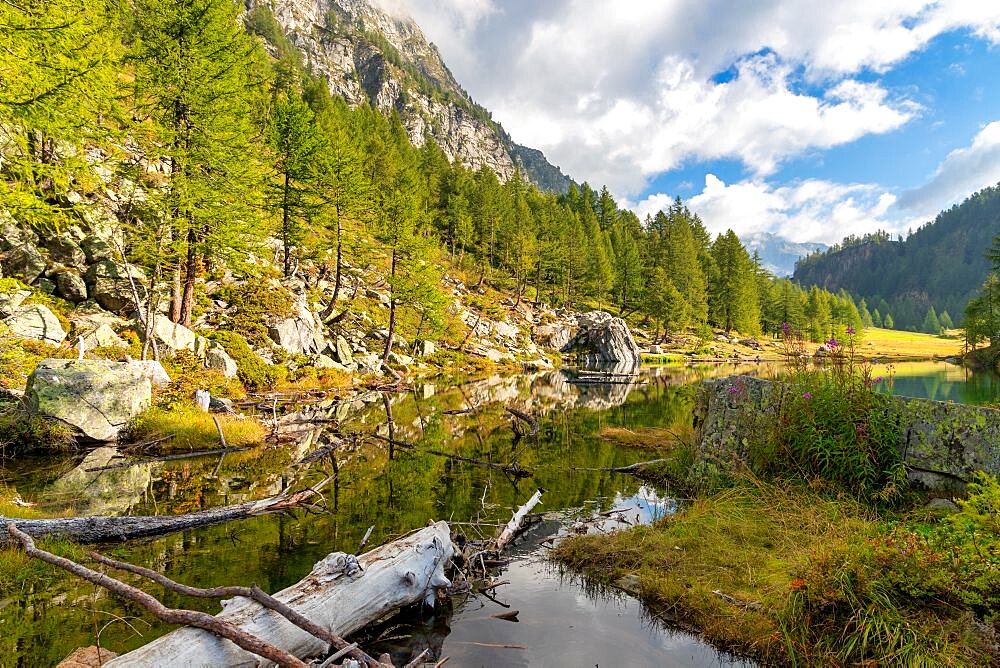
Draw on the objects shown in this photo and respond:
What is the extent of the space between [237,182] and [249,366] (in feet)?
30.1


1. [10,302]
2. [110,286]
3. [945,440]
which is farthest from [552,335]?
[945,440]

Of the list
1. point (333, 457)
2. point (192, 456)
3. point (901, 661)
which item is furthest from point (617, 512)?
point (192, 456)

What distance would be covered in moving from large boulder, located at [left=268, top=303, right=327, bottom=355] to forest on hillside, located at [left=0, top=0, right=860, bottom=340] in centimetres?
466

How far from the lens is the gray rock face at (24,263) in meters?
19.3

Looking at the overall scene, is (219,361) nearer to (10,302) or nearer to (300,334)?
(300,334)

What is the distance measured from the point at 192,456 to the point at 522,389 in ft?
71.7

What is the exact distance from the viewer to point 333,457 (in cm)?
1298

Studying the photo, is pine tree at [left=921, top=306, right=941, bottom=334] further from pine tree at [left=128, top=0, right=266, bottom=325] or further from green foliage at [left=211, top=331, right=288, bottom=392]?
pine tree at [left=128, top=0, right=266, bottom=325]

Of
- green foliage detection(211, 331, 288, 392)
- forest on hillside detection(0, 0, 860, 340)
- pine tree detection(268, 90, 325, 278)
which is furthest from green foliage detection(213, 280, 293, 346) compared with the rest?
pine tree detection(268, 90, 325, 278)

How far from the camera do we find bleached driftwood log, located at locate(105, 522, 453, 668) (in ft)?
11.0

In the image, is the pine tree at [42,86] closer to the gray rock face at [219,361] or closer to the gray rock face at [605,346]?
the gray rock face at [219,361]

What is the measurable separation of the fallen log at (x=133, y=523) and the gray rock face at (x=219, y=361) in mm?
15618

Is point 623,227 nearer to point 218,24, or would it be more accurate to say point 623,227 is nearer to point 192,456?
point 218,24

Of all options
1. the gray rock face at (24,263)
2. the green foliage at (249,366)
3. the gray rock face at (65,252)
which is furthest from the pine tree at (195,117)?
the gray rock face at (24,263)
